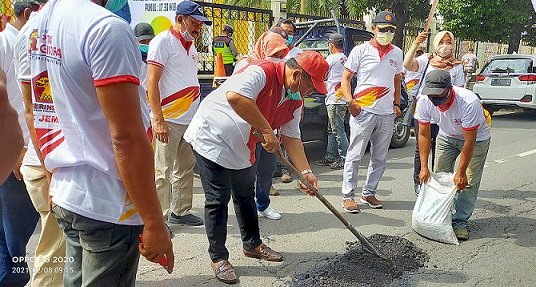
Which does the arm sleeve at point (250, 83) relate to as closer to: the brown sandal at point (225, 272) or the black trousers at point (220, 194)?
the black trousers at point (220, 194)

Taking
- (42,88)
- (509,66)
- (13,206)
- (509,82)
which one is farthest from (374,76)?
(509,66)

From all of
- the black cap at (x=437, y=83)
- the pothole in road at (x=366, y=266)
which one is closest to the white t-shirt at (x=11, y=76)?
the pothole in road at (x=366, y=266)

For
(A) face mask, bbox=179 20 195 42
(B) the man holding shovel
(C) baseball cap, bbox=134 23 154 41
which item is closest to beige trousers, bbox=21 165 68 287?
(B) the man holding shovel

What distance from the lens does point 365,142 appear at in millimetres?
4969

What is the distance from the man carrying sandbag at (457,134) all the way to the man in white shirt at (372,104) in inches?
21.5

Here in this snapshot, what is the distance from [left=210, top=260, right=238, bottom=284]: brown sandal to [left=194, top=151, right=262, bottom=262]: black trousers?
37 millimetres

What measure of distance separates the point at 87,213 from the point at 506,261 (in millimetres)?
3346

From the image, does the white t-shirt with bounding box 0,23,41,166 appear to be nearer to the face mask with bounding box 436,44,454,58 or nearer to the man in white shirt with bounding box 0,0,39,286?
the man in white shirt with bounding box 0,0,39,286

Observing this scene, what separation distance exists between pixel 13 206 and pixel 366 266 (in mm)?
2382

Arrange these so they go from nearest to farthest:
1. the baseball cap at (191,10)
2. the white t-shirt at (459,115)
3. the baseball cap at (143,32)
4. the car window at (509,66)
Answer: the white t-shirt at (459,115) → the baseball cap at (191,10) → the baseball cap at (143,32) → the car window at (509,66)

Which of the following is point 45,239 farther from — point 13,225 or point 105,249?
point 105,249

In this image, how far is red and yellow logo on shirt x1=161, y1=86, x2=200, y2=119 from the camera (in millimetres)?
4242

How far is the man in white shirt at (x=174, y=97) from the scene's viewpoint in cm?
407

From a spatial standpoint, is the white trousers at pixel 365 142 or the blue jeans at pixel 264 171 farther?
the white trousers at pixel 365 142
